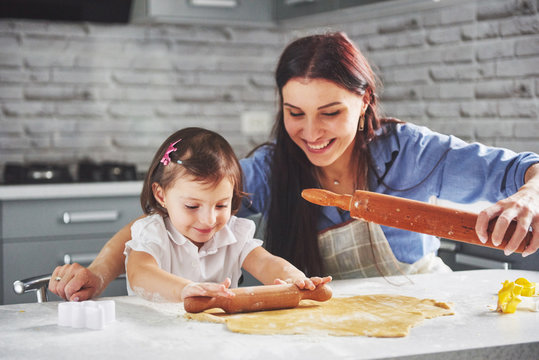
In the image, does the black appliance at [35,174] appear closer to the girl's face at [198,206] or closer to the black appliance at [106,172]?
the black appliance at [106,172]

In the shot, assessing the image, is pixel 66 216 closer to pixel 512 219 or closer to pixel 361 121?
pixel 361 121

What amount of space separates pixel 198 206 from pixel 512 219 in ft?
1.92

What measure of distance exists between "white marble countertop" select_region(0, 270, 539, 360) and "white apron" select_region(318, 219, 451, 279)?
0.46 meters

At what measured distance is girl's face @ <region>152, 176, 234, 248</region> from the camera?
49.2 inches

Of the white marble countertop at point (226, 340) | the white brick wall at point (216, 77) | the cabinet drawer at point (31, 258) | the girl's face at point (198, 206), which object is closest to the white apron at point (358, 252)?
the girl's face at point (198, 206)

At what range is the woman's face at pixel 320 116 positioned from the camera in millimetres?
1407

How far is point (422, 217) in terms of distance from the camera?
A: 98 centimetres

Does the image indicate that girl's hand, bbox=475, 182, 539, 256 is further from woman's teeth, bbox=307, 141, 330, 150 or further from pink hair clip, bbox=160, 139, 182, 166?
pink hair clip, bbox=160, 139, 182, 166

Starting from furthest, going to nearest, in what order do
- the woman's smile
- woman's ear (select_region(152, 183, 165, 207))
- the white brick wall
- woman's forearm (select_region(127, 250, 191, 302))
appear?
the white brick wall < the woman's smile < woman's ear (select_region(152, 183, 165, 207)) < woman's forearm (select_region(127, 250, 191, 302))

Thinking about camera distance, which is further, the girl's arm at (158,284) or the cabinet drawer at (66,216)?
the cabinet drawer at (66,216)

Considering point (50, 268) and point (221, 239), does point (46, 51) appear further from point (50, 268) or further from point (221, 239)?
point (221, 239)

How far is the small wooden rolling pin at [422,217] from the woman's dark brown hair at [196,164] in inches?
14.0

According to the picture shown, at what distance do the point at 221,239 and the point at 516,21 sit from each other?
4.54 ft

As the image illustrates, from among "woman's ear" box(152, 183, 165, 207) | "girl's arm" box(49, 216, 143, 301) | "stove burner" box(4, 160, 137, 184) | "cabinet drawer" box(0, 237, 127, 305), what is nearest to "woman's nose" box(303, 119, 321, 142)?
"woman's ear" box(152, 183, 165, 207)
